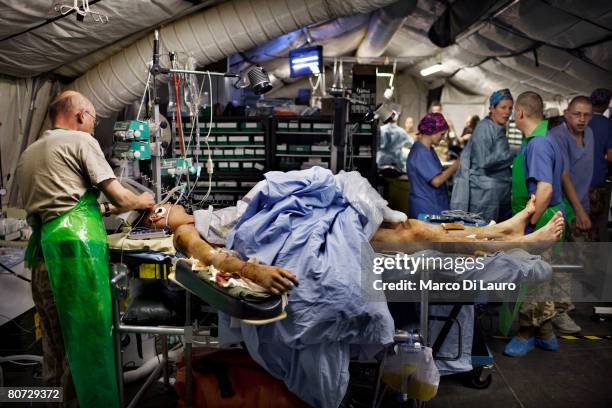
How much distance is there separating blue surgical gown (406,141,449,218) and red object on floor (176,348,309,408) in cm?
215

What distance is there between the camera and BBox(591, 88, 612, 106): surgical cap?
4.34 m

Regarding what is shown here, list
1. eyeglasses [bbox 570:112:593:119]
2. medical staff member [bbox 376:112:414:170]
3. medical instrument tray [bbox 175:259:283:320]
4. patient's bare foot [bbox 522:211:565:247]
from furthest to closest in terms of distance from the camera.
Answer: medical staff member [bbox 376:112:414:170], eyeglasses [bbox 570:112:593:119], patient's bare foot [bbox 522:211:565:247], medical instrument tray [bbox 175:259:283:320]

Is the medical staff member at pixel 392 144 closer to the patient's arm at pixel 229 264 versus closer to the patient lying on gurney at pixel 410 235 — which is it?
the patient lying on gurney at pixel 410 235

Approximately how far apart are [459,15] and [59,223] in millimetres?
3869

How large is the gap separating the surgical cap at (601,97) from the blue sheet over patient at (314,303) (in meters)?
3.01

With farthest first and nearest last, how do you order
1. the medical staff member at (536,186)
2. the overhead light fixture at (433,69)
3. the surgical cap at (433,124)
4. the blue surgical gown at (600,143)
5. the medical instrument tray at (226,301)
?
1. the overhead light fixture at (433,69)
2. the blue surgical gown at (600,143)
3. the surgical cap at (433,124)
4. the medical staff member at (536,186)
5. the medical instrument tray at (226,301)

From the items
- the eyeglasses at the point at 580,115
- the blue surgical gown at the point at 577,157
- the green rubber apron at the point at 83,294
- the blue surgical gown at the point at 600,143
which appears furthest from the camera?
the blue surgical gown at the point at 600,143

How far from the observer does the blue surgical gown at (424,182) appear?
13.5ft

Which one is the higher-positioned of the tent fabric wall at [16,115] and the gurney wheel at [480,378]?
the tent fabric wall at [16,115]

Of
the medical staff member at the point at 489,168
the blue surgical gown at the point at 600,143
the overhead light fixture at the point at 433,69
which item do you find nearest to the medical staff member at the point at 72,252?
the medical staff member at the point at 489,168

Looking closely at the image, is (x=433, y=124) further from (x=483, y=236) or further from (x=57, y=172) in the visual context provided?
(x=57, y=172)

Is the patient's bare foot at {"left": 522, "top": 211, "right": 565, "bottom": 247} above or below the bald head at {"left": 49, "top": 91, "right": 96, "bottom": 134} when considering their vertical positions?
below

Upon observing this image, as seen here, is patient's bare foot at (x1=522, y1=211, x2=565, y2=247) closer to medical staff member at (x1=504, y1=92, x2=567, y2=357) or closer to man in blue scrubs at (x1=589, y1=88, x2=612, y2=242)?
medical staff member at (x1=504, y1=92, x2=567, y2=357)

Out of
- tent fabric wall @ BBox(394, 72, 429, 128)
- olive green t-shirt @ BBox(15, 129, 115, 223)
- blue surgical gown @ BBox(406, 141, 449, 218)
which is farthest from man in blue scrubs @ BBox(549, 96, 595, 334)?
tent fabric wall @ BBox(394, 72, 429, 128)
